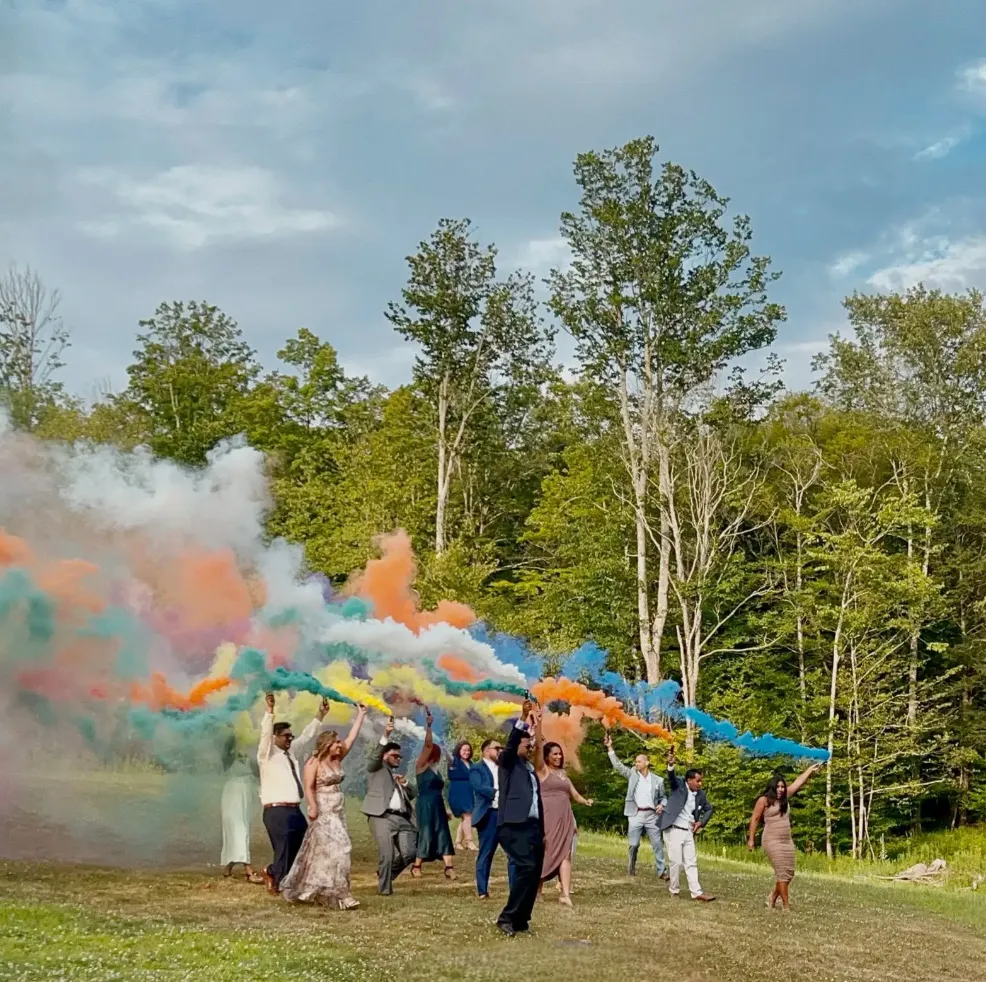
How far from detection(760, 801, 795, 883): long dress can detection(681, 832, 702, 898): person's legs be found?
0.97 m

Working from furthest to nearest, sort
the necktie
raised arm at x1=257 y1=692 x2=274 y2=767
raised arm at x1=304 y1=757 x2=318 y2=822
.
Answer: the necktie
raised arm at x1=257 y1=692 x2=274 y2=767
raised arm at x1=304 y1=757 x2=318 y2=822

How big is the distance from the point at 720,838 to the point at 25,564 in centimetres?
2734

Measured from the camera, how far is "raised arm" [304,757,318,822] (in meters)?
12.9

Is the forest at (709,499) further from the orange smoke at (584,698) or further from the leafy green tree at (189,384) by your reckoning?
the orange smoke at (584,698)

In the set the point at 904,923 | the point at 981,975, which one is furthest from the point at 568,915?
the point at 904,923

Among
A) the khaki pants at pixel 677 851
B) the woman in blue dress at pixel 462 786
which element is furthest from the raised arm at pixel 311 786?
the khaki pants at pixel 677 851

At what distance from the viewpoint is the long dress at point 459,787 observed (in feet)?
58.1

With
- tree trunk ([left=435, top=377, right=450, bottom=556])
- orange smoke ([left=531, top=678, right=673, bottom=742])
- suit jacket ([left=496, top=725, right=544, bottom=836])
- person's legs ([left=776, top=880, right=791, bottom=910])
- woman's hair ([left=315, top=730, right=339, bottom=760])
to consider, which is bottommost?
person's legs ([left=776, top=880, right=791, bottom=910])

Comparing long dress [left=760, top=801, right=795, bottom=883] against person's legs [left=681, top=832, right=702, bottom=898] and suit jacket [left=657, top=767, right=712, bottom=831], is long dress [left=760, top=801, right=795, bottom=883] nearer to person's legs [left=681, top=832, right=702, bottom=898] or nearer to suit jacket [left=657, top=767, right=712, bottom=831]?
person's legs [left=681, top=832, right=702, bottom=898]

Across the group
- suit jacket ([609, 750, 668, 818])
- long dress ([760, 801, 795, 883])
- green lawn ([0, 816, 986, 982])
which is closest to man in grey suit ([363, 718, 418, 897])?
green lawn ([0, 816, 986, 982])

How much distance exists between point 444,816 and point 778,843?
461 cm

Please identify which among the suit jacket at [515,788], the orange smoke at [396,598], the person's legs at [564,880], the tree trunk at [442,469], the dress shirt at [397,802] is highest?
the tree trunk at [442,469]

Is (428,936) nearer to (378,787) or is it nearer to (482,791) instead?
(378,787)

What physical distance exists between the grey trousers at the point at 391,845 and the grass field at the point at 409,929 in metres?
0.27
